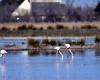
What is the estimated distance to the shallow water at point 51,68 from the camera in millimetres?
26359

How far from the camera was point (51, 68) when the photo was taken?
98.0 ft

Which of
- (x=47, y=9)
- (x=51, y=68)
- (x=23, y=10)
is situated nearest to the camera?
(x=51, y=68)

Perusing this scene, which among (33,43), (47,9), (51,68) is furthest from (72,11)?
(51,68)

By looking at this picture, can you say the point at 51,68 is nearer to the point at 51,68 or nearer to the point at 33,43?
the point at 51,68

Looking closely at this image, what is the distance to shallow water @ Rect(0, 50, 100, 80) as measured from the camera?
1038 inches

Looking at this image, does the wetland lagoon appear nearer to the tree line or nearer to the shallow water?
the shallow water

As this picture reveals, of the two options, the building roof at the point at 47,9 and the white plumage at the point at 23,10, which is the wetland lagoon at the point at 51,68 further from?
the white plumage at the point at 23,10

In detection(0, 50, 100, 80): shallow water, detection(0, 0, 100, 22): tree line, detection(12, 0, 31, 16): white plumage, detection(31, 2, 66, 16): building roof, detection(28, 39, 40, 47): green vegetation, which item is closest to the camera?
detection(0, 50, 100, 80): shallow water

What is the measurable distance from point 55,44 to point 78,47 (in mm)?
1594

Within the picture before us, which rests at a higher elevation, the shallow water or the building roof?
the building roof

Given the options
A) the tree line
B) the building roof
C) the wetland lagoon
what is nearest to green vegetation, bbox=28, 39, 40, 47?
the wetland lagoon

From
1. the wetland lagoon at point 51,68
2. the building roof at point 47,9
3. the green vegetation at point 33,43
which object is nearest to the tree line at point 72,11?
the building roof at point 47,9

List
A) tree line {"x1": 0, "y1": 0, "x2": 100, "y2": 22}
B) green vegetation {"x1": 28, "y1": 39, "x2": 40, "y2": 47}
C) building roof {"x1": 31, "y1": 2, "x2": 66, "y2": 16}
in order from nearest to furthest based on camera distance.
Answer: green vegetation {"x1": 28, "y1": 39, "x2": 40, "y2": 47}
tree line {"x1": 0, "y1": 0, "x2": 100, "y2": 22}
building roof {"x1": 31, "y1": 2, "x2": 66, "y2": 16}

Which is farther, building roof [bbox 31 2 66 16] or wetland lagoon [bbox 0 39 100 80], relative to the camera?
building roof [bbox 31 2 66 16]
